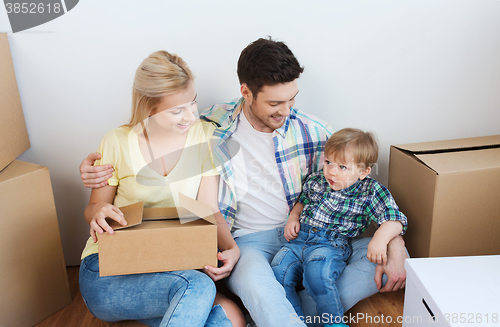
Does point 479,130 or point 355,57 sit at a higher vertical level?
point 355,57

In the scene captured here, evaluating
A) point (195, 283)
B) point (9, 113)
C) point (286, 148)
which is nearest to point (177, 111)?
point (286, 148)

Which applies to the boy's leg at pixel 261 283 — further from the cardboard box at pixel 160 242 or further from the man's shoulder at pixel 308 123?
the man's shoulder at pixel 308 123

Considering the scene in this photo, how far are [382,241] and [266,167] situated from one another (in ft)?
1.58

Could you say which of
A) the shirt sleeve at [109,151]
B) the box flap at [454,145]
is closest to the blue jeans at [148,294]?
the shirt sleeve at [109,151]

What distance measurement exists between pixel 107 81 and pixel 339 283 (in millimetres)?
1157

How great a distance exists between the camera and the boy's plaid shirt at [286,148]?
52.5 inches

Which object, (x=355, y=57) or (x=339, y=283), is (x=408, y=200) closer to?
(x=339, y=283)

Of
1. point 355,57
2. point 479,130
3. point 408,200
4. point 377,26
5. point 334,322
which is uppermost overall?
point 377,26

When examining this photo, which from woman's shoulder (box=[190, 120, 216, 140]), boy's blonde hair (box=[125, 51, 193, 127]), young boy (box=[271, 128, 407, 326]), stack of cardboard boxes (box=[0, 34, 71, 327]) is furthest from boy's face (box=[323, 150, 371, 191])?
stack of cardboard boxes (box=[0, 34, 71, 327])

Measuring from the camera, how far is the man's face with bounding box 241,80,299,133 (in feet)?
3.90

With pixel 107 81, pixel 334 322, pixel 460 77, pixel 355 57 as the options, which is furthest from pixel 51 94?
pixel 460 77

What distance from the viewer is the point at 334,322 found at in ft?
3.83

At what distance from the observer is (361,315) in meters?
1.28

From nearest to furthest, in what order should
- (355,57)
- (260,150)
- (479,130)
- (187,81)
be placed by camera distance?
(187,81) → (260,150) → (355,57) → (479,130)
